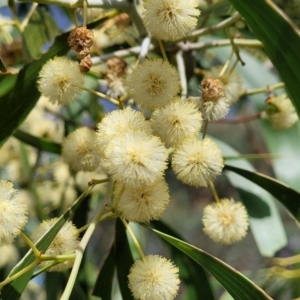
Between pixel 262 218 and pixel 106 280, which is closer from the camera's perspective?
pixel 106 280

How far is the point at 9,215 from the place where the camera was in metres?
0.72

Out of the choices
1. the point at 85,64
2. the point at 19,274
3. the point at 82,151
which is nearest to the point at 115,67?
the point at 82,151

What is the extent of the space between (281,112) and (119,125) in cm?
56

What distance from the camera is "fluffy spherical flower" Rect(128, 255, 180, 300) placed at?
30.8 inches

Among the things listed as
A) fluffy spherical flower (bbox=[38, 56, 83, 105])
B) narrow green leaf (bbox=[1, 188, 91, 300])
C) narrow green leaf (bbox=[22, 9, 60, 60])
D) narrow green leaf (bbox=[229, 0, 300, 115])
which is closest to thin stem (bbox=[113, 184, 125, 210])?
narrow green leaf (bbox=[1, 188, 91, 300])

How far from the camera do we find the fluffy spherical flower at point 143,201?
78 cm

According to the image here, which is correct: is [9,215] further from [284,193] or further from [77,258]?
[284,193]

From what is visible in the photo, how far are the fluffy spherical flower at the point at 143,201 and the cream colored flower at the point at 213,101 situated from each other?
0.66ft

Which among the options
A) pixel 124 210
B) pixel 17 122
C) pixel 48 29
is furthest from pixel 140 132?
pixel 48 29

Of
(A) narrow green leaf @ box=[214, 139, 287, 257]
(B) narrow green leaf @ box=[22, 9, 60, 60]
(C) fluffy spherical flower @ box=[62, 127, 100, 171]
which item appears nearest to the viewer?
(C) fluffy spherical flower @ box=[62, 127, 100, 171]

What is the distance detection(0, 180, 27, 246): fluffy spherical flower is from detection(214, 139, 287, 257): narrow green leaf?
2.20 ft

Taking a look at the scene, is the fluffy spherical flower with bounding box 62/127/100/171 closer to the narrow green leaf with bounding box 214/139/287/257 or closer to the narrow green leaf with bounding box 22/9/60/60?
the narrow green leaf with bounding box 214/139/287/257

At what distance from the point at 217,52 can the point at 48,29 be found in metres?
0.52

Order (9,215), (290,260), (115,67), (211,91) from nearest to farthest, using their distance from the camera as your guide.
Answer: (9,215)
(211,91)
(115,67)
(290,260)
